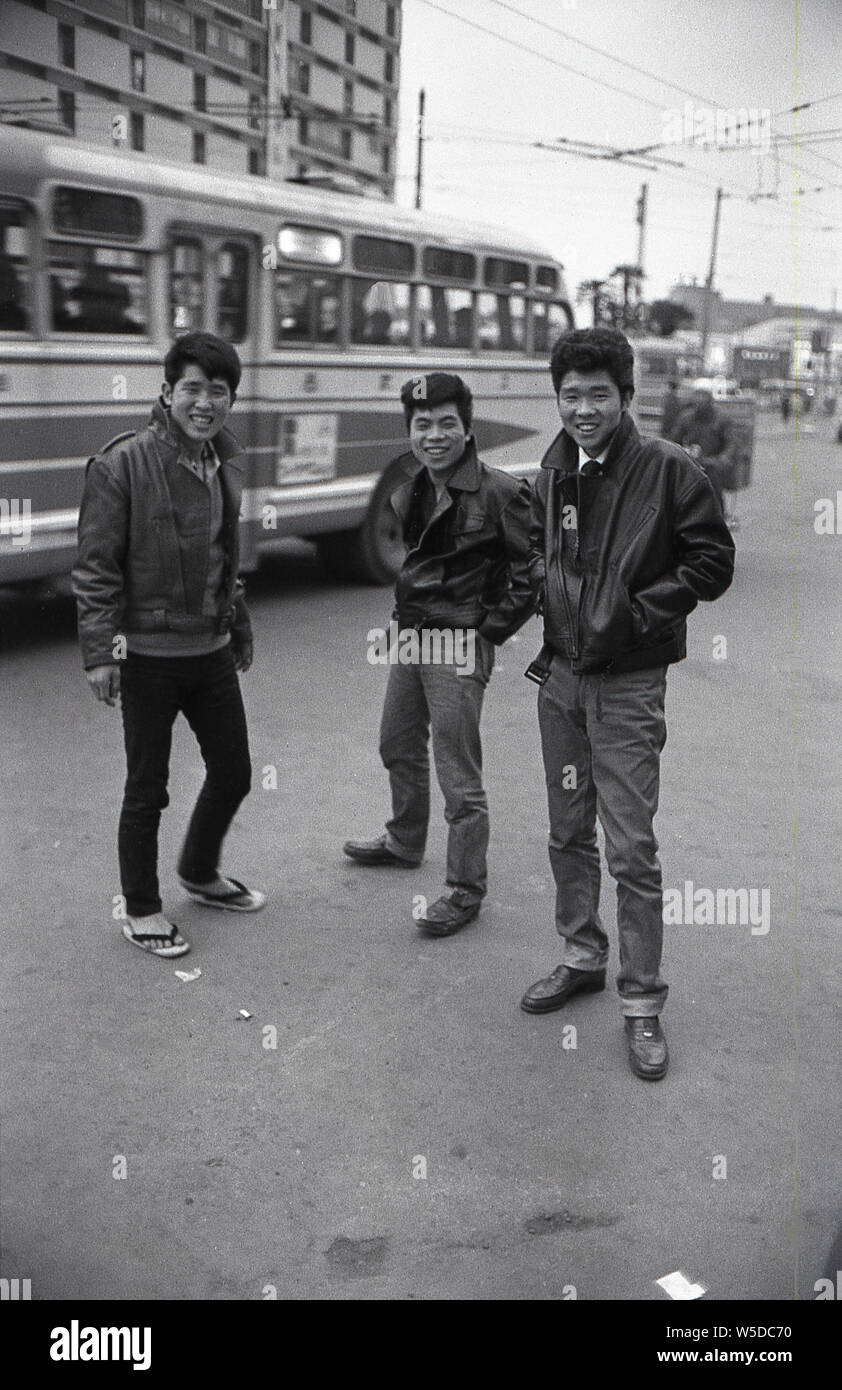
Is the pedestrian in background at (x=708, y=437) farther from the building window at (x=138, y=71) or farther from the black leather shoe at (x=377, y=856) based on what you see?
the black leather shoe at (x=377, y=856)

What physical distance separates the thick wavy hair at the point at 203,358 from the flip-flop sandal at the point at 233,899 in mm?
1736

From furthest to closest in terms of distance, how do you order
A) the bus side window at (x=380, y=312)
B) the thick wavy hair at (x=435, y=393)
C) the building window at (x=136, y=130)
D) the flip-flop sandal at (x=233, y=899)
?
the bus side window at (x=380, y=312) → the building window at (x=136, y=130) → the flip-flop sandal at (x=233, y=899) → the thick wavy hair at (x=435, y=393)

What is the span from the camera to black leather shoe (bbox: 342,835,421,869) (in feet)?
16.4

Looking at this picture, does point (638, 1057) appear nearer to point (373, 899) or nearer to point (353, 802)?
point (373, 899)

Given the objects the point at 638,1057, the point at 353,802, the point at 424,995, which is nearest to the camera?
the point at 638,1057

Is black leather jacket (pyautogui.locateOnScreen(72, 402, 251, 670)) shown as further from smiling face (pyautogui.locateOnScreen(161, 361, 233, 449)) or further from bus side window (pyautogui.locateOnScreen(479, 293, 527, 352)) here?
bus side window (pyautogui.locateOnScreen(479, 293, 527, 352))

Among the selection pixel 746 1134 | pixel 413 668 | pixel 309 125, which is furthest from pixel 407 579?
pixel 309 125

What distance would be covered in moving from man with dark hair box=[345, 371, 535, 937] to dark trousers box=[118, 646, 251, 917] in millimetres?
642

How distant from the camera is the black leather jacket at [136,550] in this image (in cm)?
396

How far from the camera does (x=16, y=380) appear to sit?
7699 mm

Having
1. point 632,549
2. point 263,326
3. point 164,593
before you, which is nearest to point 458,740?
point 164,593

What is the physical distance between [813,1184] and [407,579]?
2.28m

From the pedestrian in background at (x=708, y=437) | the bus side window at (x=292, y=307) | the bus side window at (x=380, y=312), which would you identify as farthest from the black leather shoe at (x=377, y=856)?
the pedestrian in background at (x=708, y=437)

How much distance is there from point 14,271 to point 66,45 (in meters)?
2.60
